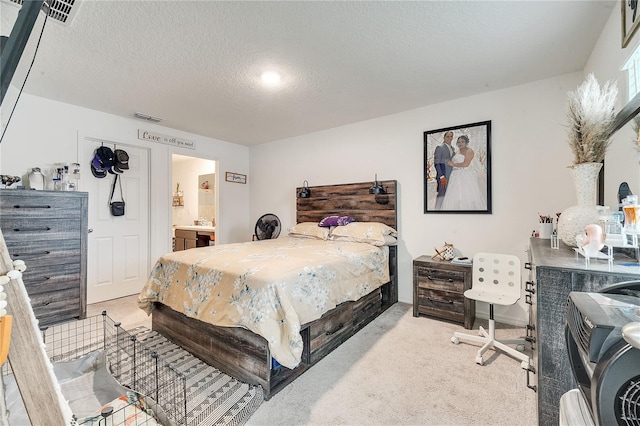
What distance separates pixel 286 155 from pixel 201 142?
140 cm

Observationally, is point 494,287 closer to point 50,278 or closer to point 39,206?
point 50,278

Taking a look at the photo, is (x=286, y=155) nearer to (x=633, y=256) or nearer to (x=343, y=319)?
(x=343, y=319)

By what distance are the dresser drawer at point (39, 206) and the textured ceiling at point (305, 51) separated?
1122 millimetres

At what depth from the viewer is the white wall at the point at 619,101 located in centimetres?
145

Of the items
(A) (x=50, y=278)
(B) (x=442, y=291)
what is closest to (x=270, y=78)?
(B) (x=442, y=291)

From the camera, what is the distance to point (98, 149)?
11.4 feet

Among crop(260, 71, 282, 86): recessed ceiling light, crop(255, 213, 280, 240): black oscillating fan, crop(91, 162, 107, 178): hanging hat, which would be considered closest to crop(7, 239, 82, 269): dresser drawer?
crop(91, 162, 107, 178): hanging hat

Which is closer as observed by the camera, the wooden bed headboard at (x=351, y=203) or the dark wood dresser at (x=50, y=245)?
the dark wood dresser at (x=50, y=245)

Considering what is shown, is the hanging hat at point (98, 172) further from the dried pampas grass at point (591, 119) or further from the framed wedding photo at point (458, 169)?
the dried pampas grass at point (591, 119)

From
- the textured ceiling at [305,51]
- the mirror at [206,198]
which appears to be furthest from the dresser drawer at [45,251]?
the mirror at [206,198]

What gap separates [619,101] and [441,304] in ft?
6.83

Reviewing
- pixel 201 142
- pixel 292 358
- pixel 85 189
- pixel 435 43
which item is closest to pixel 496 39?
pixel 435 43

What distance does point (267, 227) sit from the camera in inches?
176

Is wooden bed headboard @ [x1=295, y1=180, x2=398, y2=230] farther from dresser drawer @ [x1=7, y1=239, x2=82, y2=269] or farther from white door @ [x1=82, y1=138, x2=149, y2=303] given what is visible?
dresser drawer @ [x1=7, y1=239, x2=82, y2=269]
